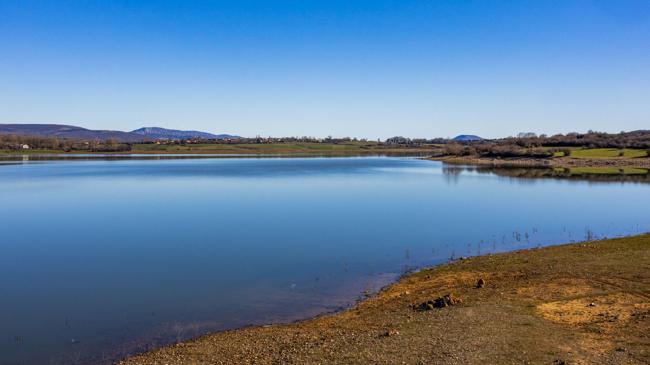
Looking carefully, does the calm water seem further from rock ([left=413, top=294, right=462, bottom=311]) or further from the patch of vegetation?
the patch of vegetation

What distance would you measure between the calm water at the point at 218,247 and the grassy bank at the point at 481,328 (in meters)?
1.70

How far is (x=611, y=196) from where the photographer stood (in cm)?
4153

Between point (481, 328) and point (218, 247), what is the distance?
551 inches

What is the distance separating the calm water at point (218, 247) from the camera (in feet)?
42.2

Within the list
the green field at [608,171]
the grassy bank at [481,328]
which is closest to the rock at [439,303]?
the grassy bank at [481,328]

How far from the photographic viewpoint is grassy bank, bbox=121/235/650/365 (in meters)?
9.04

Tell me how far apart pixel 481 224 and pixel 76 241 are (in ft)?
72.3

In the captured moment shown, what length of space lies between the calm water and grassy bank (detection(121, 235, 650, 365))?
170 cm

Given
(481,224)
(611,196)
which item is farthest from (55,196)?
(611,196)

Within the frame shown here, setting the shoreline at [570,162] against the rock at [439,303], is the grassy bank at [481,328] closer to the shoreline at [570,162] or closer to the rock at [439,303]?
the rock at [439,303]

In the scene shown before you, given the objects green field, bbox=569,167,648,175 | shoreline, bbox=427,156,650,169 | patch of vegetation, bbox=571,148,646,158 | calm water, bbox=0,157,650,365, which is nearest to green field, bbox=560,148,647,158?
patch of vegetation, bbox=571,148,646,158

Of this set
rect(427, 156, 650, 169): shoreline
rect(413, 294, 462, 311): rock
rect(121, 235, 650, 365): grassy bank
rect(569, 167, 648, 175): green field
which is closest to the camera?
rect(121, 235, 650, 365): grassy bank

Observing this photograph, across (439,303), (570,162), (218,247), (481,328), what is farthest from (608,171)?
(481,328)

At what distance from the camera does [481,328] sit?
34.0 ft
